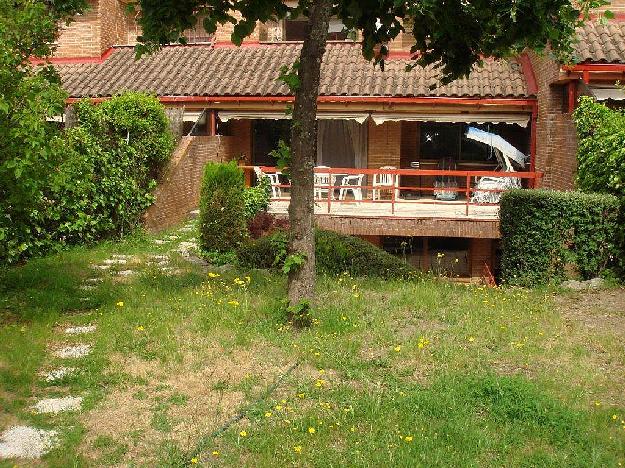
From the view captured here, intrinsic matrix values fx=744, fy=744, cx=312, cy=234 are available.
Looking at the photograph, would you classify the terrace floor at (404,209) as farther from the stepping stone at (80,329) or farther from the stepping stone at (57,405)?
the stepping stone at (57,405)

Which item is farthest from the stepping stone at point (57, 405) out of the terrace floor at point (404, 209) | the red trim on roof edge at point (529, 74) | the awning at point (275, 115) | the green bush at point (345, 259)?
the red trim on roof edge at point (529, 74)

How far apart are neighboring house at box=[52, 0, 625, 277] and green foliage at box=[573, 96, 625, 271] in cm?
106

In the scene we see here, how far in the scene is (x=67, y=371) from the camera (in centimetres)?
668

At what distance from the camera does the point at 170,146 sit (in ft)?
49.5

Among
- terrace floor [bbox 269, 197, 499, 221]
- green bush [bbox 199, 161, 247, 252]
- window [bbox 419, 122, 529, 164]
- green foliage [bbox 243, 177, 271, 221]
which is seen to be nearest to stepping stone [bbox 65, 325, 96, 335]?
green bush [bbox 199, 161, 247, 252]

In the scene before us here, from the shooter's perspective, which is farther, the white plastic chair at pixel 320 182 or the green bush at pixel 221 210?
the white plastic chair at pixel 320 182

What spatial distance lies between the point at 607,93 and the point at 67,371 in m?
11.6

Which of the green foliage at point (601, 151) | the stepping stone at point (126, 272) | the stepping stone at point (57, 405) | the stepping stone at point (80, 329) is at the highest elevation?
the green foliage at point (601, 151)

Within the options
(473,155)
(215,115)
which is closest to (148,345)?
(215,115)

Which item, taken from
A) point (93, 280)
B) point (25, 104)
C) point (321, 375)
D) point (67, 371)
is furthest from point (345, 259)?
point (67, 371)

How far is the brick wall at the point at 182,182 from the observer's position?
1509cm

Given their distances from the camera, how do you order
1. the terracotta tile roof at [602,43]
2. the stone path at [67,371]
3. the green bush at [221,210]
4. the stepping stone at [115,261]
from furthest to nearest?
the terracotta tile roof at [602,43] → the green bush at [221,210] → the stepping stone at [115,261] → the stone path at [67,371]

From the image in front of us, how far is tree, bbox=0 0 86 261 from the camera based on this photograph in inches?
302

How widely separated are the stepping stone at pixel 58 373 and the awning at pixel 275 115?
1204cm
